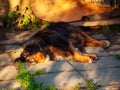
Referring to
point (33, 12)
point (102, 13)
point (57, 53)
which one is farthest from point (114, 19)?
point (57, 53)

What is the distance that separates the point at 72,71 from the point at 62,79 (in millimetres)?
431

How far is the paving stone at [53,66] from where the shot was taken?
5831 mm

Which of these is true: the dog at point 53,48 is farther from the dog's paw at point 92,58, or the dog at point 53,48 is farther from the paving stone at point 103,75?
the paving stone at point 103,75

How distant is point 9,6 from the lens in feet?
30.9

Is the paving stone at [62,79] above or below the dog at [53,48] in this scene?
below

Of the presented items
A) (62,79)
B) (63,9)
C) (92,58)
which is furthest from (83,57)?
(63,9)

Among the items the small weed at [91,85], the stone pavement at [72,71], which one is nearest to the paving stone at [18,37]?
the stone pavement at [72,71]

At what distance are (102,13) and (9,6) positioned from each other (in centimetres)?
286

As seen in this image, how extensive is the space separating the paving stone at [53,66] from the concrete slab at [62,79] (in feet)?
0.68

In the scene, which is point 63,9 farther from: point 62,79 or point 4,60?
point 62,79

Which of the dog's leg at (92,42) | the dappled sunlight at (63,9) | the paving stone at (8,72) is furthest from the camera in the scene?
the dappled sunlight at (63,9)

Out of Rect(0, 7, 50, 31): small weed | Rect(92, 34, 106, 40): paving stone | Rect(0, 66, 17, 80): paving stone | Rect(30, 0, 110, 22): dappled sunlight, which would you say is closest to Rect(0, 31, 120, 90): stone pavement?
Rect(0, 66, 17, 80): paving stone

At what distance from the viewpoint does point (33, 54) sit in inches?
237

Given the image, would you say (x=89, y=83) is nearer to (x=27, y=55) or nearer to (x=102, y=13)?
(x=27, y=55)
